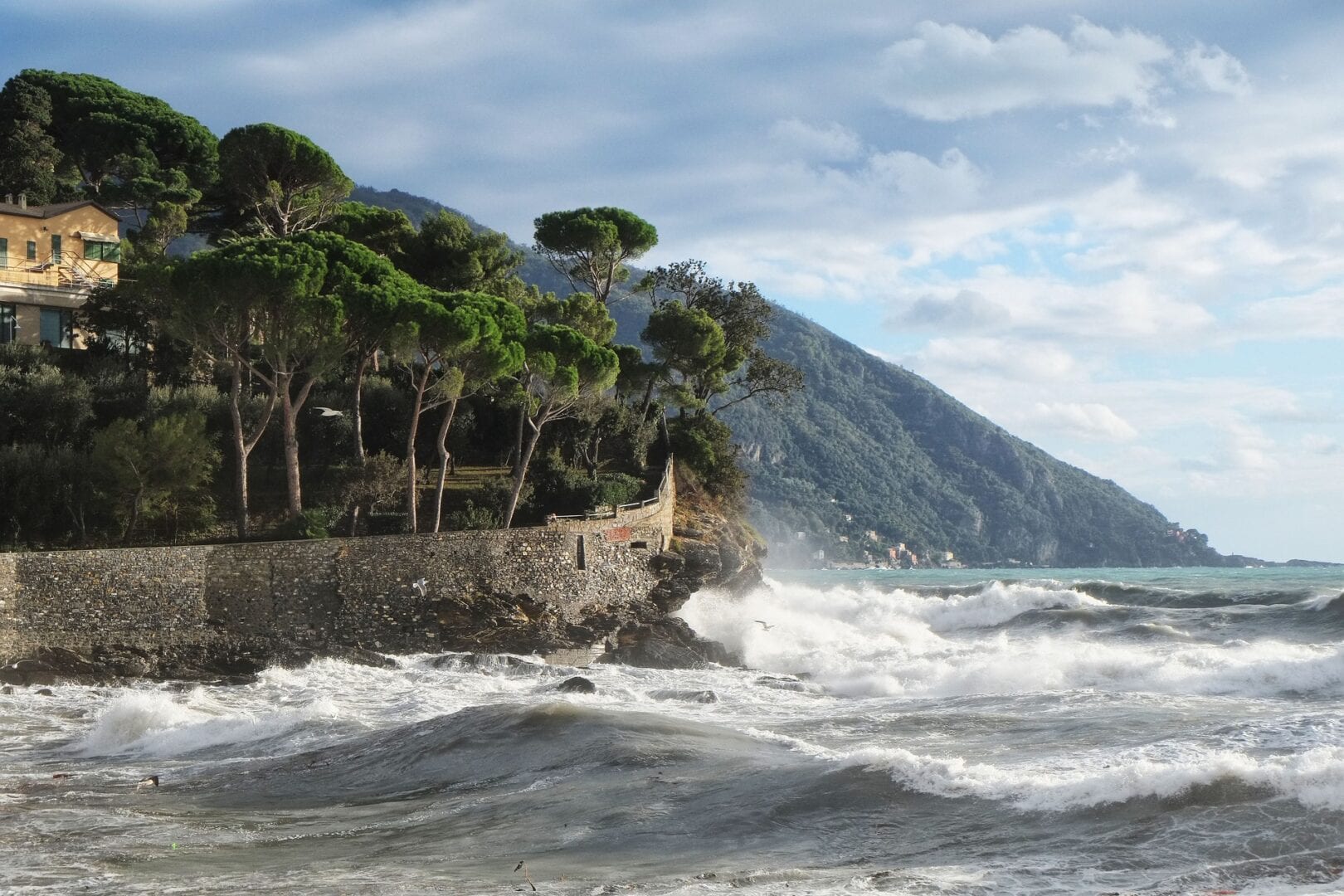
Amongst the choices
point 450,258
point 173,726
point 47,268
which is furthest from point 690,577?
point 47,268

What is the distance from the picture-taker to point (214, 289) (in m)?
31.8

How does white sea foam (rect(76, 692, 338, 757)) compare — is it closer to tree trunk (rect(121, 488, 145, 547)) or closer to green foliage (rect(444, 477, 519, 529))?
tree trunk (rect(121, 488, 145, 547))

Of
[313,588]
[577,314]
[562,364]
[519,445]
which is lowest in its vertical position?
[313,588]

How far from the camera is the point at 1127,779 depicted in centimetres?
1358

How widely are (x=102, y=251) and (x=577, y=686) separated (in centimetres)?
3044

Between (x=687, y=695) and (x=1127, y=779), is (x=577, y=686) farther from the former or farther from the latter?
(x=1127, y=779)

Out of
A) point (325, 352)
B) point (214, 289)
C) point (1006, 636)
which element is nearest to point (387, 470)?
point (325, 352)

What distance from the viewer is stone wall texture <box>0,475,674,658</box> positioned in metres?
26.2

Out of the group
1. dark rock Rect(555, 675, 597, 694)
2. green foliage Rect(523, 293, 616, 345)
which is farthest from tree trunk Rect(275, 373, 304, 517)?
green foliage Rect(523, 293, 616, 345)

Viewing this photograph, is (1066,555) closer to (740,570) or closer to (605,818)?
(740,570)

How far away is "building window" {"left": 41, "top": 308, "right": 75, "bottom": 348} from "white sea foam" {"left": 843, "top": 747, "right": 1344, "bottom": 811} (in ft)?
124

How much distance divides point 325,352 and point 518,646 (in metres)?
9.62

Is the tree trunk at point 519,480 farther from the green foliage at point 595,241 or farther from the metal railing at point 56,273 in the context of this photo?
the metal railing at point 56,273

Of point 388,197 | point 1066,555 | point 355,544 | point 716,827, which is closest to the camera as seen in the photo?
point 716,827
